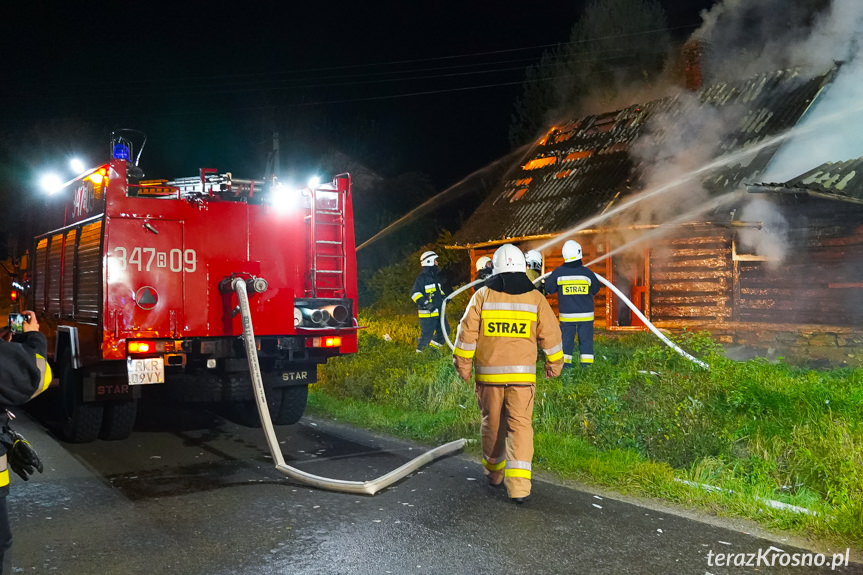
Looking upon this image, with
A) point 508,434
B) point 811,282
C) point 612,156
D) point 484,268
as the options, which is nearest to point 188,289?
point 508,434

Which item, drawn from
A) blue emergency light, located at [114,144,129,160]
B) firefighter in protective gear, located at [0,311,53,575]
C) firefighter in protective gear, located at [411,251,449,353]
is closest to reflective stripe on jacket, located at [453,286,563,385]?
firefighter in protective gear, located at [0,311,53,575]

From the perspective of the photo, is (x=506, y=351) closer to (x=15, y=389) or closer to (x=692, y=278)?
(x=15, y=389)

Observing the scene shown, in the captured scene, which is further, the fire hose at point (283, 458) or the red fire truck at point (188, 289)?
the red fire truck at point (188, 289)

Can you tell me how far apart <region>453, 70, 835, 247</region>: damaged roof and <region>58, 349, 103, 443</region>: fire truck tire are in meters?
10.5

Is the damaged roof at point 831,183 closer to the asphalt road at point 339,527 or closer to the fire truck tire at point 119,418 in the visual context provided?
the asphalt road at point 339,527

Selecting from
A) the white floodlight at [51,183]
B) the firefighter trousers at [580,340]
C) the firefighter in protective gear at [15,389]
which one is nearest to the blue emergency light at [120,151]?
the white floodlight at [51,183]

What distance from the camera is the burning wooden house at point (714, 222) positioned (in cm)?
1239

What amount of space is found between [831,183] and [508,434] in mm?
8426

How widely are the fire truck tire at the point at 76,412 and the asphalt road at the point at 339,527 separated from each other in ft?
2.06

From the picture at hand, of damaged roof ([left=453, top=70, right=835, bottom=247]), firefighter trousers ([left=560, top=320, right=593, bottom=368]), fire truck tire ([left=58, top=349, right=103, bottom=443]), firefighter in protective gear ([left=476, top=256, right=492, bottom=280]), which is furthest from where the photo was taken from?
damaged roof ([left=453, top=70, right=835, bottom=247])

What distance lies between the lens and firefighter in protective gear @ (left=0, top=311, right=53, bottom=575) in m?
3.43

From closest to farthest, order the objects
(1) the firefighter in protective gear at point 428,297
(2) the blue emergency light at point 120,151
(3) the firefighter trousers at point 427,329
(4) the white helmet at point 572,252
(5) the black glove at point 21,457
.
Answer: (5) the black glove at point 21,457 < (2) the blue emergency light at point 120,151 < (4) the white helmet at point 572,252 < (1) the firefighter in protective gear at point 428,297 < (3) the firefighter trousers at point 427,329

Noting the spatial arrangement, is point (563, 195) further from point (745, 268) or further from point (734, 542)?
point (734, 542)

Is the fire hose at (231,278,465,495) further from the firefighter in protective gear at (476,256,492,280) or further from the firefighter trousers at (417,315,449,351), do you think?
the firefighter trousers at (417,315,449,351)
